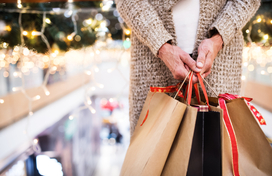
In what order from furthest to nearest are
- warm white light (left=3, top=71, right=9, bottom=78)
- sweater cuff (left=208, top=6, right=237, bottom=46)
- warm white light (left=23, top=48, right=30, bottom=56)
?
1. warm white light (left=3, top=71, right=9, bottom=78)
2. warm white light (left=23, top=48, right=30, bottom=56)
3. sweater cuff (left=208, top=6, right=237, bottom=46)

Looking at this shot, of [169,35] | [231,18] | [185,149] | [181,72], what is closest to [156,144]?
[185,149]

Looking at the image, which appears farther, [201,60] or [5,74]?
[5,74]

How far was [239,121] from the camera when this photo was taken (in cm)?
35

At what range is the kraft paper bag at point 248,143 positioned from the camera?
330 mm

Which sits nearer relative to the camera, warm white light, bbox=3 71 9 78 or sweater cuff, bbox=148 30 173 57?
sweater cuff, bbox=148 30 173 57

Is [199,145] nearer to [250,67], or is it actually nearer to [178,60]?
[178,60]

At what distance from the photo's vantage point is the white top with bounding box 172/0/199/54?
457 millimetres

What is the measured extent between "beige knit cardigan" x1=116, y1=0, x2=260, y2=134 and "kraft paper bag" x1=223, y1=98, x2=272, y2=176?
0.41 feet

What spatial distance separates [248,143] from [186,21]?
34cm

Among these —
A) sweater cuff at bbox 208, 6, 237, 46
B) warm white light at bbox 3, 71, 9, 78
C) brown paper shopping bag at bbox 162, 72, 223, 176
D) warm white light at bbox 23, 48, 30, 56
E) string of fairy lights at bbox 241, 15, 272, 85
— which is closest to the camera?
brown paper shopping bag at bbox 162, 72, 223, 176

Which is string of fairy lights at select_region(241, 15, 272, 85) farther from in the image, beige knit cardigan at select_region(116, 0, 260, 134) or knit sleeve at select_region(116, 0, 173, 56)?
knit sleeve at select_region(116, 0, 173, 56)

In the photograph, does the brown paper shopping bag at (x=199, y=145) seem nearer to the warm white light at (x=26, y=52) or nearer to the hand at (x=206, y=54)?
the hand at (x=206, y=54)

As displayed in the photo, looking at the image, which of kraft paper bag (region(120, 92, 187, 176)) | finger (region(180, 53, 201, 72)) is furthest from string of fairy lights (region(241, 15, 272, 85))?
kraft paper bag (region(120, 92, 187, 176))

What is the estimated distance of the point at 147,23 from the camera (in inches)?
17.5
